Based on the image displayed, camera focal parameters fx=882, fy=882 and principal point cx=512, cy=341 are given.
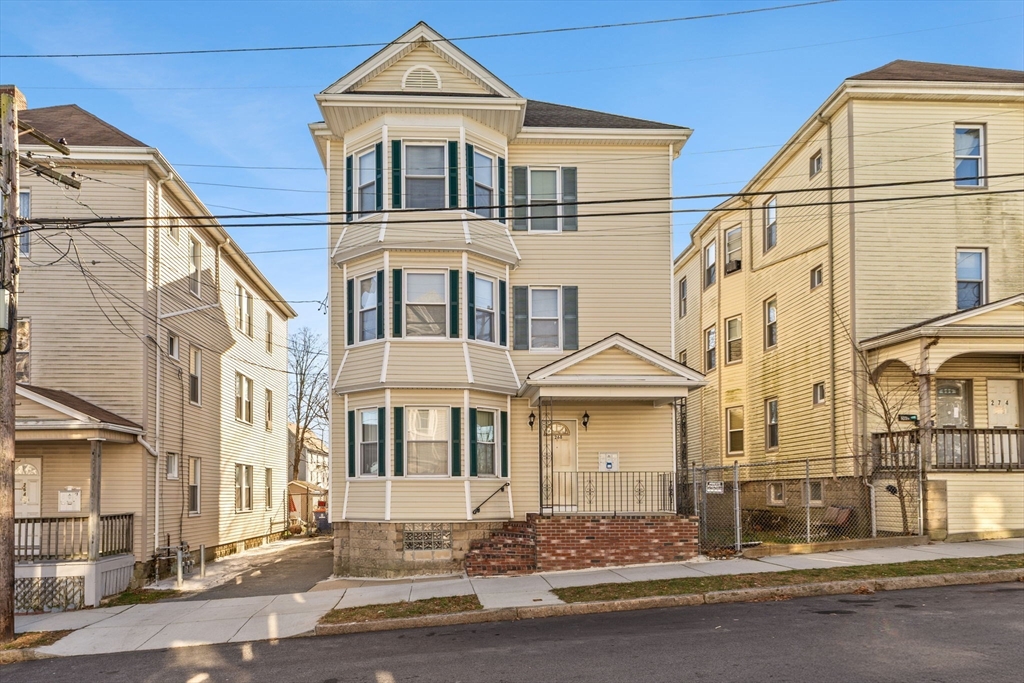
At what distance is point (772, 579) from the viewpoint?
46.1ft

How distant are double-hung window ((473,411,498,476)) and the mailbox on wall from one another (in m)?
2.47

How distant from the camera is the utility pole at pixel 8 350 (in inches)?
531

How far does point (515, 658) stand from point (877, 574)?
7.05m

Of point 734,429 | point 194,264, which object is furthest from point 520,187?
point 734,429

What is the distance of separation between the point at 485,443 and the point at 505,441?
2.01 feet

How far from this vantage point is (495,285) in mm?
19641

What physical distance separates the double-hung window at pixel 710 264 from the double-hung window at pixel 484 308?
13.2 meters

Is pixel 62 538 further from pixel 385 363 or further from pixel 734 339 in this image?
pixel 734 339

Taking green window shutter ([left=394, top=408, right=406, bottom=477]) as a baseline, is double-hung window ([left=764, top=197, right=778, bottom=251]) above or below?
above

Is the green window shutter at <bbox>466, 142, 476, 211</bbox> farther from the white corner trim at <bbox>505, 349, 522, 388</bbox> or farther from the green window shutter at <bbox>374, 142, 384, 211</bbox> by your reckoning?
the white corner trim at <bbox>505, 349, 522, 388</bbox>

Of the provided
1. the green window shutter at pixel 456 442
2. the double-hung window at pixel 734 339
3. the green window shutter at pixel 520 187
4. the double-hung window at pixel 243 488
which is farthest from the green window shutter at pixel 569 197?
the double-hung window at pixel 243 488

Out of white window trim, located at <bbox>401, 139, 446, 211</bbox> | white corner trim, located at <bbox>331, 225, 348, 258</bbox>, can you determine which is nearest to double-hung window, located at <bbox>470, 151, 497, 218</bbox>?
white window trim, located at <bbox>401, 139, 446, 211</bbox>

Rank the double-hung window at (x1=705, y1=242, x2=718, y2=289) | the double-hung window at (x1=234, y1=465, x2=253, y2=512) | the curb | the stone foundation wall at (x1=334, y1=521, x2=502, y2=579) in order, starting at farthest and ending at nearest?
the double-hung window at (x1=705, y1=242, x2=718, y2=289), the double-hung window at (x1=234, y1=465, x2=253, y2=512), the stone foundation wall at (x1=334, y1=521, x2=502, y2=579), the curb

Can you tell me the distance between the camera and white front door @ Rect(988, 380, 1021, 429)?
67.8ft
